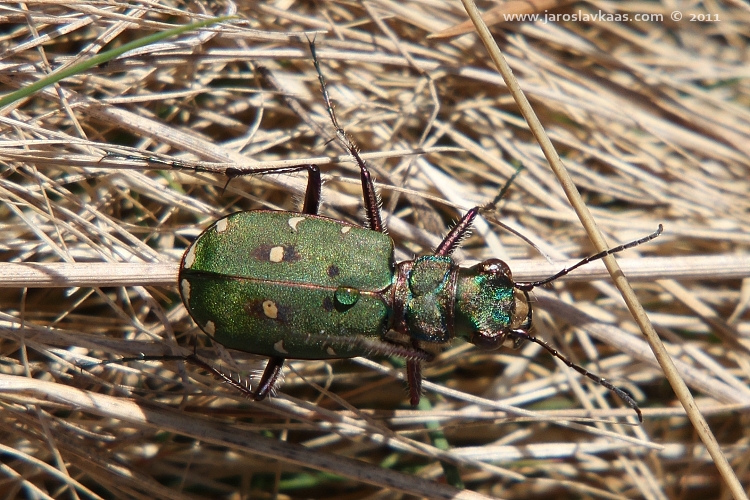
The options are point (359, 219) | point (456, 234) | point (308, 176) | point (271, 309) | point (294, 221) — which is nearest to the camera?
point (271, 309)

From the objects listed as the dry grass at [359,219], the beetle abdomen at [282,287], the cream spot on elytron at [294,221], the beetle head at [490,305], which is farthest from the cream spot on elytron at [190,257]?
the beetle head at [490,305]

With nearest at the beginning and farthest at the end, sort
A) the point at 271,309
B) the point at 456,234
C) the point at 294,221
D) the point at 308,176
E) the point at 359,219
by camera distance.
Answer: the point at 271,309, the point at 294,221, the point at 308,176, the point at 456,234, the point at 359,219

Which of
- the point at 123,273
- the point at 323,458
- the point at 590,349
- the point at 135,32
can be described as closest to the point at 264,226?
the point at 123,273

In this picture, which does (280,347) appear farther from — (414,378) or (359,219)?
(359,219)

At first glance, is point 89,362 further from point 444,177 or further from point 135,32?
point 444,177

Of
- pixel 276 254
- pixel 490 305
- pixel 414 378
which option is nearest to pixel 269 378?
pixel 276 254

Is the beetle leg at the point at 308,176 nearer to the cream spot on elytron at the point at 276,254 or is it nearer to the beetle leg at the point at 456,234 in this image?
the cream spot on elytron at the point at 276,254
